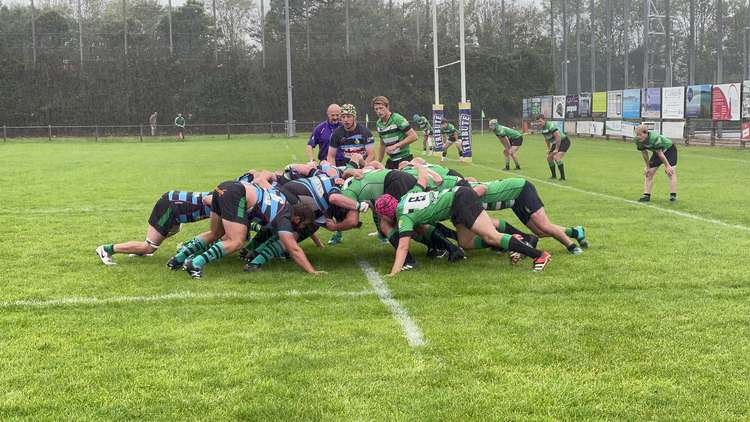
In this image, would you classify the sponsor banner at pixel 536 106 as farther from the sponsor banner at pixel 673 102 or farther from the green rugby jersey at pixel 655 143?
the green rugby jersey at pixel 655 143

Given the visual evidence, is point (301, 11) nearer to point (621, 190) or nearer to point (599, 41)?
point (599, 41)

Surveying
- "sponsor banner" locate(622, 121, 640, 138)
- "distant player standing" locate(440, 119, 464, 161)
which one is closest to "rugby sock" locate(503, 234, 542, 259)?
"distant player standing" locate(440, 119, 464, 161)

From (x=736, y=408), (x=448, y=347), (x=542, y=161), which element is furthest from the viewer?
(x=542, y=161)

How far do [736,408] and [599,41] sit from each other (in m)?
67.5

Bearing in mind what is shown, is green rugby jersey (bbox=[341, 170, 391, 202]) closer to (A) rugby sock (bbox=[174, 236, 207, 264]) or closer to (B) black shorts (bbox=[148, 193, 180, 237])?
(A) rugby sock (bbox=[174, 236, 207, 264])

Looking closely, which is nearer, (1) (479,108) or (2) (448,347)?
(2) (448,347)

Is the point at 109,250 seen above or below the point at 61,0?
below

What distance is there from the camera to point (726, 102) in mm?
27625

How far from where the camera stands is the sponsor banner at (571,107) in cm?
4094

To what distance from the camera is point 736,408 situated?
3.64 meters

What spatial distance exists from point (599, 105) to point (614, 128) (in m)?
2.27

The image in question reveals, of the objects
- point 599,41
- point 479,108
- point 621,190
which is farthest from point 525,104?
point 621,190

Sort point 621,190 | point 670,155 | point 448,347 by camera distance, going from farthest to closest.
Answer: point 621,190, point 670,155, point 448,347

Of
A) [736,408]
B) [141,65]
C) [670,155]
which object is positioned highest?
[141,65]
